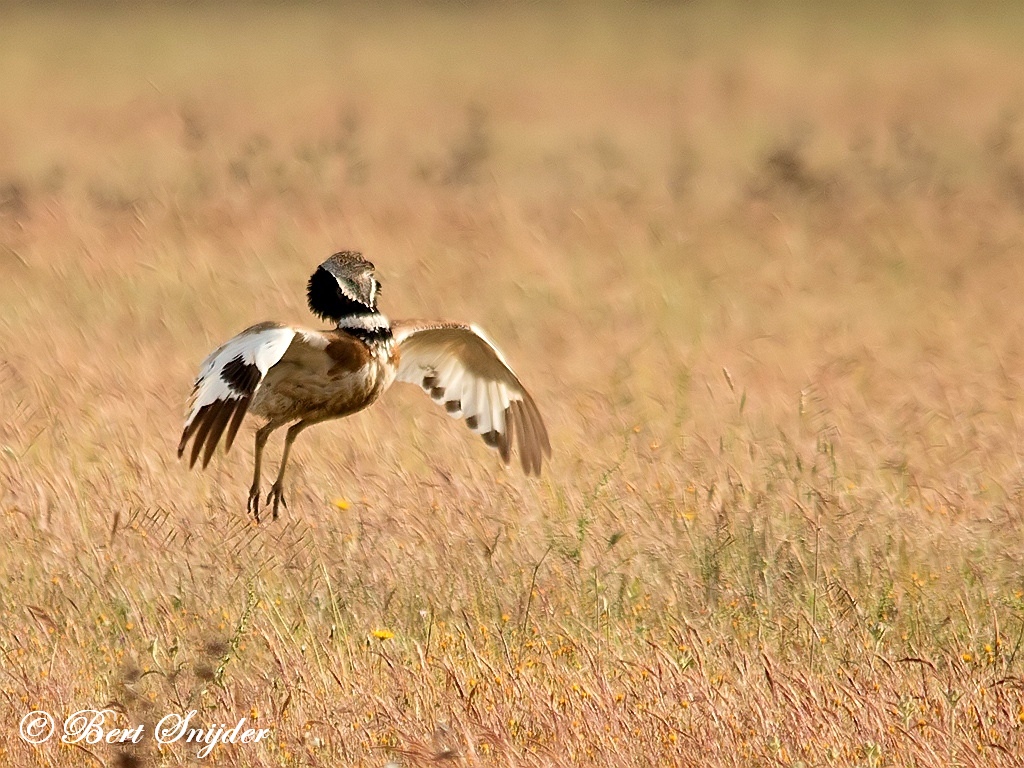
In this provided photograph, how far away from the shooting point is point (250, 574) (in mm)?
6441

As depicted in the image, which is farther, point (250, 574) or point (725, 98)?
point (725, 98)

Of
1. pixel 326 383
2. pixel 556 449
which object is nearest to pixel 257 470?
pixel 326 383

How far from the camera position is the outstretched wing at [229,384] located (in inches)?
254

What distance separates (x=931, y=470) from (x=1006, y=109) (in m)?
13.4

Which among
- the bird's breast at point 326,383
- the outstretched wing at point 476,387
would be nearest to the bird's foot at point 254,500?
the bird's breast at point 326,383

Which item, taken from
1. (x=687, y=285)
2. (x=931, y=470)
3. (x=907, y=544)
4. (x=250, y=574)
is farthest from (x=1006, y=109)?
(x=250, y=574)

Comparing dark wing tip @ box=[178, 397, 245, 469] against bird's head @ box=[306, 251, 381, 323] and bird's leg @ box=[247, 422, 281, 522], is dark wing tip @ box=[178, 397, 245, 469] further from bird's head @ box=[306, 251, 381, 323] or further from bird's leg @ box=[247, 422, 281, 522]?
bird's head @ box=[306, 251, 381, 323]

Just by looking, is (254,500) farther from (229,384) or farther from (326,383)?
(229,384)

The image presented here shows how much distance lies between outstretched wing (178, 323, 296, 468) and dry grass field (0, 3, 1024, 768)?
0.46 meters

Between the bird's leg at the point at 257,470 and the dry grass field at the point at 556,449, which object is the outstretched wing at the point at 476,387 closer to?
the dry grass field at the point at 556,449

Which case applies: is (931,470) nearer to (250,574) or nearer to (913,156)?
(250,574)

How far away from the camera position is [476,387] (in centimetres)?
851

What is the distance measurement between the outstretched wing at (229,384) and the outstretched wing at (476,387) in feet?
4.92

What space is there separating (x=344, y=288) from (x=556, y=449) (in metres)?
1.70
